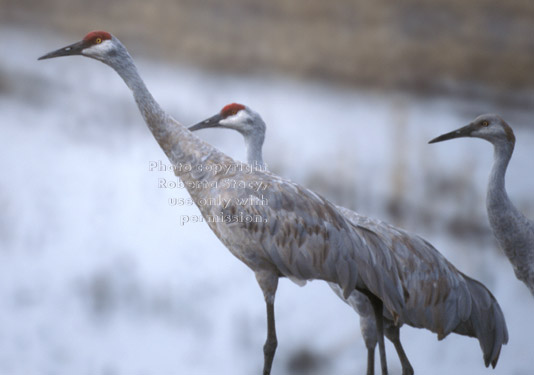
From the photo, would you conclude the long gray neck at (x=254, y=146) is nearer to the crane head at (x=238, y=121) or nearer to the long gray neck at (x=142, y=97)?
the crane head at (x=238, y=121)

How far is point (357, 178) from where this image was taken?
6754 millimetres

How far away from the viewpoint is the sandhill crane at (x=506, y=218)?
3287mm

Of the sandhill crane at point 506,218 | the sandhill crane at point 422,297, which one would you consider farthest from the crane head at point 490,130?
the sandhill crane at point 422,297

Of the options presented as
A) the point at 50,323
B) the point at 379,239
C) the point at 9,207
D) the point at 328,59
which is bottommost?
the point at 50,323

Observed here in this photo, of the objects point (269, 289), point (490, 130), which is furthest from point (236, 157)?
point (269, 289)

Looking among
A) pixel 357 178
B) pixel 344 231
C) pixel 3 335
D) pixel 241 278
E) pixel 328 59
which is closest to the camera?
pixel 344 231

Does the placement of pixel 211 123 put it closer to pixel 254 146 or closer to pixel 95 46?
pixel 254 146

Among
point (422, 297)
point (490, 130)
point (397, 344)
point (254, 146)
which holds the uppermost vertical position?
point (490, 130)

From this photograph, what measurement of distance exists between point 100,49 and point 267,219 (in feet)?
2.76

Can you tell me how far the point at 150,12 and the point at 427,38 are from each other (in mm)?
2539

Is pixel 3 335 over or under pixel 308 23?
under

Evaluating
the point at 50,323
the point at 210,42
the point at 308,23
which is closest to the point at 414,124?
the point at 308,23

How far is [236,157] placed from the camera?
636cm

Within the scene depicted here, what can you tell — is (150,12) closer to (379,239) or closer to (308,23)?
(308,23)
